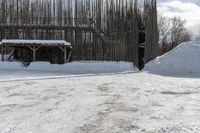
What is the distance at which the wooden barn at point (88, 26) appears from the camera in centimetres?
2928

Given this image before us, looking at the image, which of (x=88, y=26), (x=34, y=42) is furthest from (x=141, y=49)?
(x=34, y=42)

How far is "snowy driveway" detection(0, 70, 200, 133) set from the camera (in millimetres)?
7918

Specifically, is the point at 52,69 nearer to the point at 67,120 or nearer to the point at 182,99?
the point at 182,99

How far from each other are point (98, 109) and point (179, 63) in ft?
Result: 57.0

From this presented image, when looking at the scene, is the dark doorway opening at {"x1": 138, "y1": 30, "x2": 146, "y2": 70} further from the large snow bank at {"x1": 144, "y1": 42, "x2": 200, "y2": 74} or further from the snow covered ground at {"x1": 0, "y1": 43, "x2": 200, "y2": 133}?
the snow covered ground at {"x1": 0, "y1": 43, "x2": 200, "y2": 133}

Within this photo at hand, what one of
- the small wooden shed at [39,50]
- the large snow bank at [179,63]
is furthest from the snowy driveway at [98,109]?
the small wooden shed at [39,50]

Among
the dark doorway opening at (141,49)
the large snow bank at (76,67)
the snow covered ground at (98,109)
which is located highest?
the dark doorway opening at (141,49)

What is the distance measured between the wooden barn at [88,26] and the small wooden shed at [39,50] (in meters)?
0.18

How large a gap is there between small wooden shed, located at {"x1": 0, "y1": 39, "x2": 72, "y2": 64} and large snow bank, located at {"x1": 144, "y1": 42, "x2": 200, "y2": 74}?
618 centimetres

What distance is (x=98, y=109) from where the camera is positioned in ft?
32.9

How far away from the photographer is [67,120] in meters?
8.57

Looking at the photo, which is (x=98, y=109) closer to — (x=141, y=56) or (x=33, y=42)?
(x=33, y=42)

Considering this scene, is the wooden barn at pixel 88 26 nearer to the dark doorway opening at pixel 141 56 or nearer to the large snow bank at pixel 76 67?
the dark doorway opening at pixel 141 56

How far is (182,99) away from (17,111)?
5.01 m
